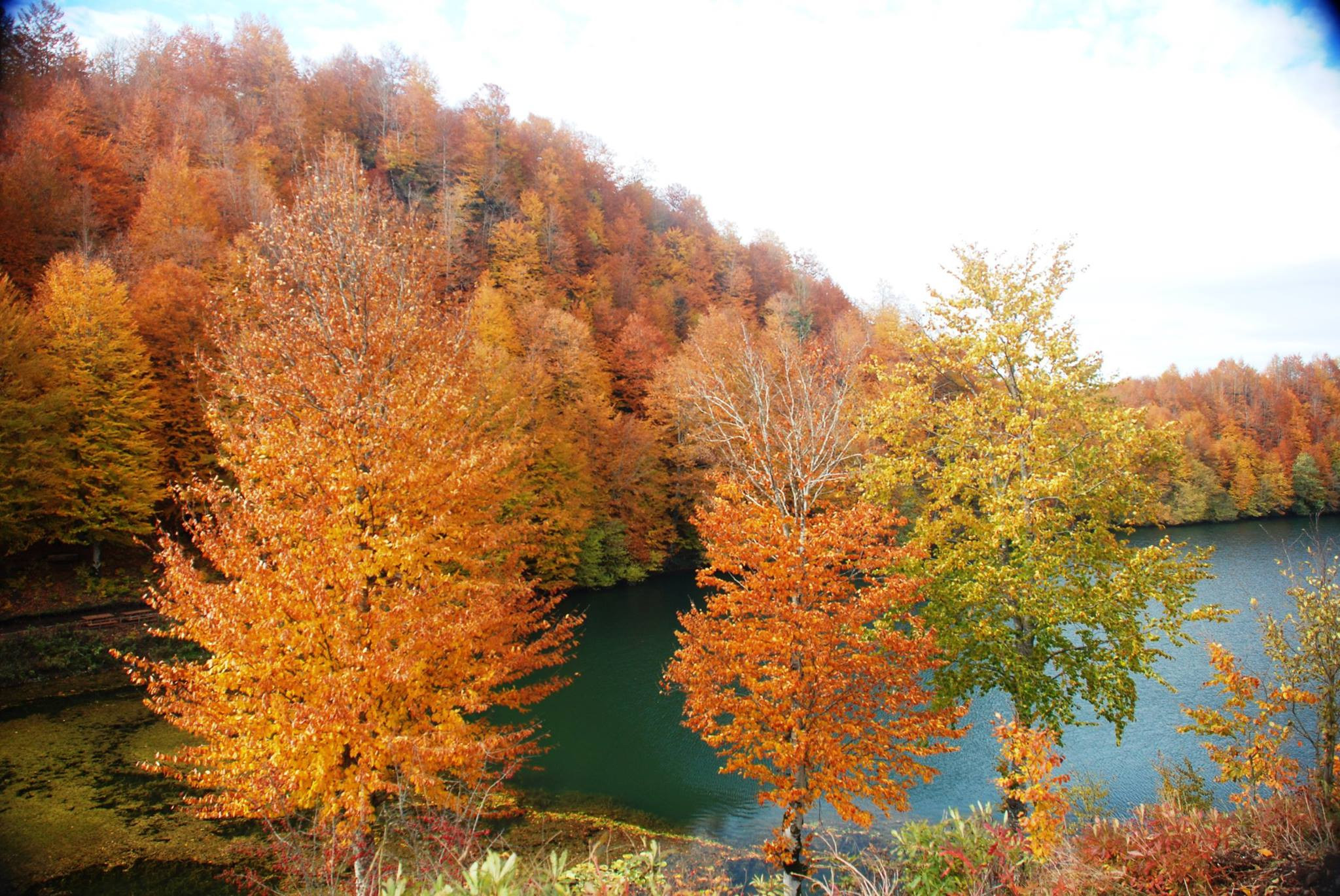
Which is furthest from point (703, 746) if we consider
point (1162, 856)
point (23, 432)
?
point (23, 432)

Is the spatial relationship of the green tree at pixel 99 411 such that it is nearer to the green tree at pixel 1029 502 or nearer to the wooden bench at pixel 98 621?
the wooden bench at pixel 98 621

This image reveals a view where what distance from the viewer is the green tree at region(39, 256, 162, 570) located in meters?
23.6

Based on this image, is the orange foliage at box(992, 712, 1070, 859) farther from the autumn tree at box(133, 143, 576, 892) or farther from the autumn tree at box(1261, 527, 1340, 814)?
the autumn tree at box(133, 143, 576, 892)

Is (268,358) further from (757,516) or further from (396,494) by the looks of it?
(757,516)

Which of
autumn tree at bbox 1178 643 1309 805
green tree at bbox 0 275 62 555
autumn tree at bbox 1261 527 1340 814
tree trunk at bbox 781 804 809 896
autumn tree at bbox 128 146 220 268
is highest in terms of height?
autumn tree at bbox 128 146 220 268

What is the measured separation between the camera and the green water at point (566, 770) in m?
11.0

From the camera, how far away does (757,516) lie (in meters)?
10.8

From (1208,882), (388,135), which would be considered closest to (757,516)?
(1208,882)

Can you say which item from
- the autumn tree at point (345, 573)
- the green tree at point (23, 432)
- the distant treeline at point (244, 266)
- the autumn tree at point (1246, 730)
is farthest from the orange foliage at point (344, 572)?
the green tree at point (23, 432)

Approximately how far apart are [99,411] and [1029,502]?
2955 centimetres

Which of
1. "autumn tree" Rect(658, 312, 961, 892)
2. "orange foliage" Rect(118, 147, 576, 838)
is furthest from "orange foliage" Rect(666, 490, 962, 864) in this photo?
"orange foliage" Rect(118, 147, 576, 838)

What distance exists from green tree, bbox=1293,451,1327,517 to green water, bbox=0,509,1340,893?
168ft

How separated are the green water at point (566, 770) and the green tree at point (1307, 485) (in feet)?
168

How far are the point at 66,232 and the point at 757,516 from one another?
4011 centimetres
